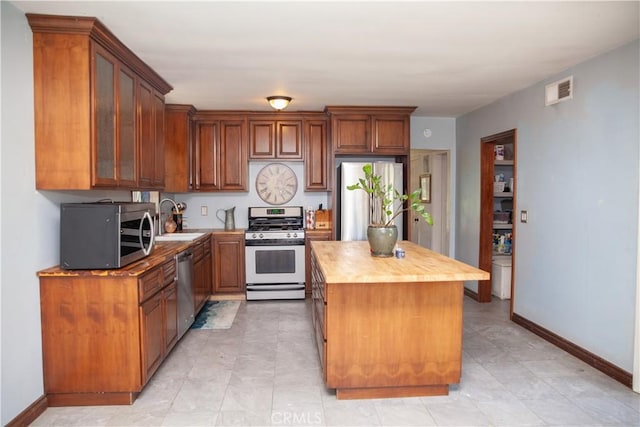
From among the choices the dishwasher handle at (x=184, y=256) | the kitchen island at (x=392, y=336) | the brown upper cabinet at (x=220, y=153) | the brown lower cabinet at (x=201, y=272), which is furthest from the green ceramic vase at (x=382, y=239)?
the brown upper cabinet at (x=220, y=153)

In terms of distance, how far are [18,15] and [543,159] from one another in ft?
13.4

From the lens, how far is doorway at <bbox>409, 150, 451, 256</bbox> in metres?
5.75

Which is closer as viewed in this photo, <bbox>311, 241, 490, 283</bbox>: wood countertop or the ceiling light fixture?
<bbox>311, 241, 490, 283</bbox>: wood countertop

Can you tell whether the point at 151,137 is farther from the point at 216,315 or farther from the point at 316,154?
the point at 316,154

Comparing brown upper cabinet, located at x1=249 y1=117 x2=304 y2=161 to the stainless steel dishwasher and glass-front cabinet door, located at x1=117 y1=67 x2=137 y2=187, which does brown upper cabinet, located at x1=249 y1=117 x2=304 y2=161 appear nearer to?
the stainless steel dishwasher

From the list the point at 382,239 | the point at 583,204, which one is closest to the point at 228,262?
the point at 382,239

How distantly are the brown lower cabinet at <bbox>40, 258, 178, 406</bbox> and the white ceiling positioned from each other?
1.62 metres

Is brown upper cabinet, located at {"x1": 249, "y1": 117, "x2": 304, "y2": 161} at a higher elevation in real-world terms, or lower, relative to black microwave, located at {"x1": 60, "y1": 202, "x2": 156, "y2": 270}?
higher

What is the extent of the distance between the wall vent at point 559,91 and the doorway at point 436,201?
208 cm

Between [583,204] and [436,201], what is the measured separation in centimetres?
321

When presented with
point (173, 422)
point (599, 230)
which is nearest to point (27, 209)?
point (173, 422)

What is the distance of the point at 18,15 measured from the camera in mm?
2305

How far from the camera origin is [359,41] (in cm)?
278

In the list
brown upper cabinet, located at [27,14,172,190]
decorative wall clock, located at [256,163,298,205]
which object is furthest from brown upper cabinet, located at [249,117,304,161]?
brown upper cabinet, located at [27,14,172,190]
